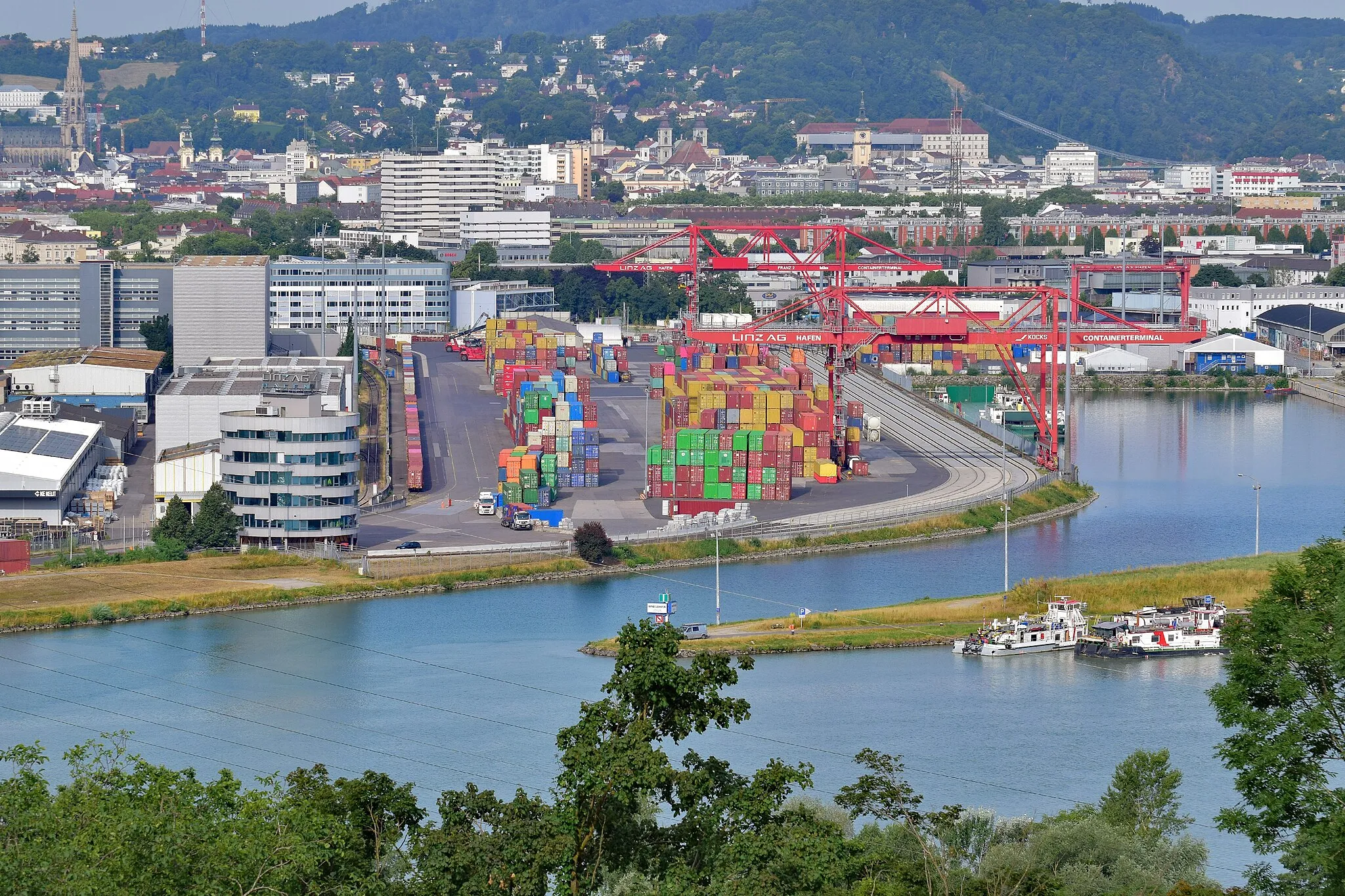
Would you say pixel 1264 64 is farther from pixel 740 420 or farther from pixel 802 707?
pixel 802 707

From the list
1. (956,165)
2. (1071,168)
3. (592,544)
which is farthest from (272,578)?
(1071,168)

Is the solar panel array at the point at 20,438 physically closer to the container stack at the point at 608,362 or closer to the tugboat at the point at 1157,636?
the tugboat at the point at 1157,636

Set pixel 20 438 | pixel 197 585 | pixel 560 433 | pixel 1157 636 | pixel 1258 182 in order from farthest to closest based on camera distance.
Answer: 1. pixel 1258 182
2. pixel 560 433
3. pixel 20 438
4. pixel 197 585
5. pixel 1157 636

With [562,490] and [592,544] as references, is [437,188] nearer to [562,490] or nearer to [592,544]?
[562,490]

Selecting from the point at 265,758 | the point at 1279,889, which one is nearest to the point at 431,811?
the point at 265,758

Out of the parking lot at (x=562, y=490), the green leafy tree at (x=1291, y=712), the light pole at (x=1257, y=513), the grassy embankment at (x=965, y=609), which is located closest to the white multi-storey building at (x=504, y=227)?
the parking lot at (x=562, y=490)

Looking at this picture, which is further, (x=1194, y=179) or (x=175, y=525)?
(x=1194, y=179)

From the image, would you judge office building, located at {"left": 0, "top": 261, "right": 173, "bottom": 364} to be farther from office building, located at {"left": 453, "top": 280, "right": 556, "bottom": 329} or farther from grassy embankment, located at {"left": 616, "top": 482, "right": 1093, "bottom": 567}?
grassy embankment, located at {"left": 616, "top": 482, "right": 1093, "bottom": 567}

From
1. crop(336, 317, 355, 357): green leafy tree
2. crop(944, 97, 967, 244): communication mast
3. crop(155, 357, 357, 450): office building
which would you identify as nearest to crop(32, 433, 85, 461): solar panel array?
crop(155, 357, 357, 450): office building
